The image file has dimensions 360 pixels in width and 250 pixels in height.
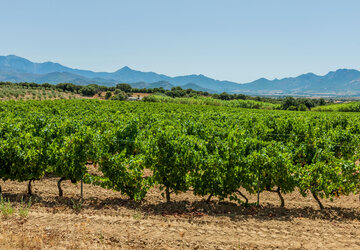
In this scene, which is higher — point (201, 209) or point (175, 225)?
point (175, 225)

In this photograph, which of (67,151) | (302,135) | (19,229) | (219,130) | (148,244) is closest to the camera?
(148,244)

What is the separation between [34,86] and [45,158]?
317 ft

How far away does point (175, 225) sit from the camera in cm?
731

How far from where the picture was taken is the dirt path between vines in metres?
6.54

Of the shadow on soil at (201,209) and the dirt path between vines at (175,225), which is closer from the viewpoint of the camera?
the dirt path between vines at (175,225)

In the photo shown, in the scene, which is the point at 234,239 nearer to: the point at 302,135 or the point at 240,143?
→ the point at 240,143

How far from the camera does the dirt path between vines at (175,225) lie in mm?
6535

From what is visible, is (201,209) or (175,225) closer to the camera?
(175,225)

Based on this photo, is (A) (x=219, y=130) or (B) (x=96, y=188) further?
(A) (x=219, y=130)

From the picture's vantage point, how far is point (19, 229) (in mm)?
6961

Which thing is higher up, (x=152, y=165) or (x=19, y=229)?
(x=152, y=165)

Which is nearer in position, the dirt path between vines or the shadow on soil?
the dirt path between vines

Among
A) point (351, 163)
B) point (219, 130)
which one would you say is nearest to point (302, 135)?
point (219, 130)

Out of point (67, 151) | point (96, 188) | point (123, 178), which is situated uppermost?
point (67, 151)
